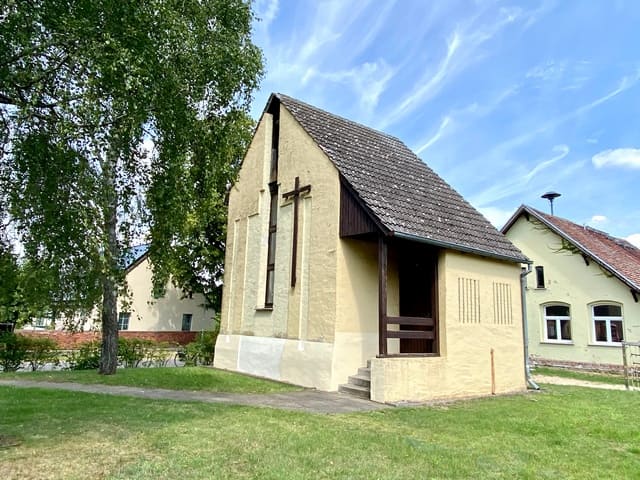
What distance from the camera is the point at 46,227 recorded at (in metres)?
5.68

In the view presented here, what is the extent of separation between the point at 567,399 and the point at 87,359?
13794 mm

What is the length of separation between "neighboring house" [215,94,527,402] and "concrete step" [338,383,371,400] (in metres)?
0.20

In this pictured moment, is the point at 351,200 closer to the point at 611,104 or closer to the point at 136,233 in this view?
the point at 136,233

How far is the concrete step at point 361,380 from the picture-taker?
34.2 ft

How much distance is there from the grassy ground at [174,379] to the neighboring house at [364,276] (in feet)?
3.03

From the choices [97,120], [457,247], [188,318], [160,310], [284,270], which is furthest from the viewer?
[188,318]

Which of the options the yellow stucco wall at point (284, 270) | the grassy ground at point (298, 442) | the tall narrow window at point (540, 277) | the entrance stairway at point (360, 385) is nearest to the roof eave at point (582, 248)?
the tall narrow window at point (540, 277)

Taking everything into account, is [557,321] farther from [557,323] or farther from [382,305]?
[382,305]

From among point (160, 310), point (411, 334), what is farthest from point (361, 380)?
point (160, 310)

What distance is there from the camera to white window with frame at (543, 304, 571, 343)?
1920 centimetres

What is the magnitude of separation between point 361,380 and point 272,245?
17.5 ft

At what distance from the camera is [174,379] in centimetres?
1185

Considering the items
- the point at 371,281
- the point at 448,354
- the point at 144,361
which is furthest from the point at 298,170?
the point at 144,361

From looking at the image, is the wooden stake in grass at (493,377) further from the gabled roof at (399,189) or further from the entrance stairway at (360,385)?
the entrance stairway at (360,385)
